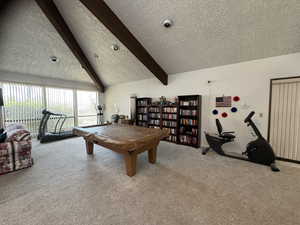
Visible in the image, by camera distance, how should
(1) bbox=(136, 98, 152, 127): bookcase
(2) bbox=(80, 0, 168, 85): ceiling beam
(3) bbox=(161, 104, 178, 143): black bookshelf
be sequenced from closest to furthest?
(2) bbox=(80, 0, 168, 85): ceiling beam, (3) bbox=(161, 104, 178, 143): black bookshelf, (1) bbox=(136, 98, 152, 127): bookcase

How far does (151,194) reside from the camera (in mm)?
1729

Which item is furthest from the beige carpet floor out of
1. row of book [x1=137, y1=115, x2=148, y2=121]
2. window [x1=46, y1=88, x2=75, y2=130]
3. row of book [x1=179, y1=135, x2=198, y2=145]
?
window [x1=46, y1=88, x2=75, y2=130]

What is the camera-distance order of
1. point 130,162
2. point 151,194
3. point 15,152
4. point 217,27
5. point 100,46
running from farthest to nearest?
point 100,46, point 217,27, point 15,152, point 130,162, point 151,194

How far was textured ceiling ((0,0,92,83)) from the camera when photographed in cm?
294

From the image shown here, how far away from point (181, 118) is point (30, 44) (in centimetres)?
525

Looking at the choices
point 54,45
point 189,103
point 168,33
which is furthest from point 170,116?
point 54,45

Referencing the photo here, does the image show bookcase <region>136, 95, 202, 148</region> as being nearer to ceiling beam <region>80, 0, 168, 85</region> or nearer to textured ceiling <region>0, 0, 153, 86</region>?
ceiling beam <region>80, 0, 168, 85</region>

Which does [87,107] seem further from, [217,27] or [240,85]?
[240,85]

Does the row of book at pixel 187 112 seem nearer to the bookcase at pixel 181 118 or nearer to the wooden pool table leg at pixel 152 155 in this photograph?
the bookcase at pixel 181 118

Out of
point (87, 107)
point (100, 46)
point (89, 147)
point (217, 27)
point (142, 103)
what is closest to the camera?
point (217, 27)

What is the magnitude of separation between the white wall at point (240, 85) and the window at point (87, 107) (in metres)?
4.61

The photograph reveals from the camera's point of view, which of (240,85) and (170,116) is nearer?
(240,85)

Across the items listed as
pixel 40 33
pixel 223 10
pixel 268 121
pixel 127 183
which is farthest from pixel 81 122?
pixel 268 121

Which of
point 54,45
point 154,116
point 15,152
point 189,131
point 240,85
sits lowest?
point 15,152
